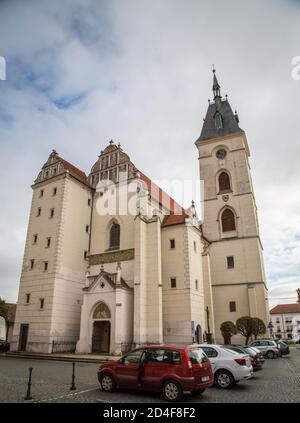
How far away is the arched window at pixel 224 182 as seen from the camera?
141 ft

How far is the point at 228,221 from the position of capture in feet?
134

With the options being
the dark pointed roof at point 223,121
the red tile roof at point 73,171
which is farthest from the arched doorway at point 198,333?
the dark pointed roof at point 223,121

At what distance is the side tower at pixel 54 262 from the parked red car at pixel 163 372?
18819mm

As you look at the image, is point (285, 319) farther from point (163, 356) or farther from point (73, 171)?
point (163, 356)

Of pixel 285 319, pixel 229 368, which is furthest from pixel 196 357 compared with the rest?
pixel 285 319

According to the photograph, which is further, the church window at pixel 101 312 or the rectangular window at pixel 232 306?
the rectangular window at pixel 232 306

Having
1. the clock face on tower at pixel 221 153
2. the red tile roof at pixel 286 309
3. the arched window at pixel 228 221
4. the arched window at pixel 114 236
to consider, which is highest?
the clock face on tower at pixel 221 153

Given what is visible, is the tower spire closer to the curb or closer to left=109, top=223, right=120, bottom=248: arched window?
left=109, top=223, right=120, bottom=248: arched window

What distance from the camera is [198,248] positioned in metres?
33.3

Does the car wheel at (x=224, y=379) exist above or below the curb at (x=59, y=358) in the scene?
above

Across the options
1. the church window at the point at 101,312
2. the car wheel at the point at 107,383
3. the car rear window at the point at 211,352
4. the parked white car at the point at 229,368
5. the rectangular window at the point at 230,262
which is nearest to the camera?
the car wheel at the point at 107,383

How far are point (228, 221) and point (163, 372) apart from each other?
3310 centimetres

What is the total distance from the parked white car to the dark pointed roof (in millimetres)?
38179

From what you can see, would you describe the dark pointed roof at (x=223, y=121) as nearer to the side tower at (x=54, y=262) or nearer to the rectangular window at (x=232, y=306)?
the side tower at (x=54, y=262)
